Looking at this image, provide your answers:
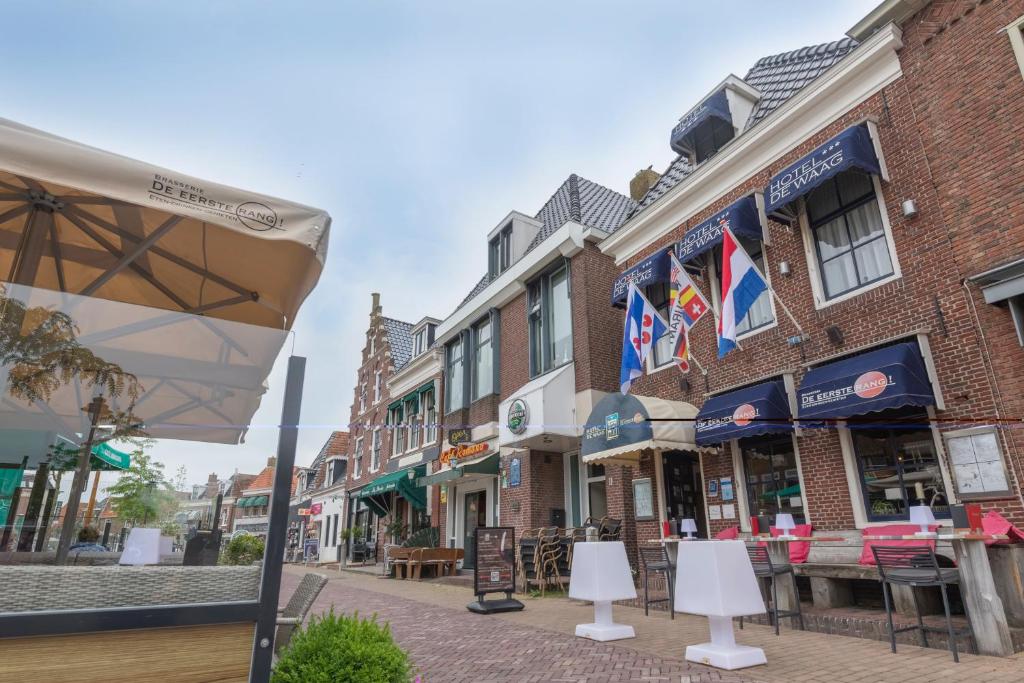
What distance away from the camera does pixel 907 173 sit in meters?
8.08

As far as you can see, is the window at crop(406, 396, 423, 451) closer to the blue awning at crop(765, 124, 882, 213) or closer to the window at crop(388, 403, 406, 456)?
the window at crop(388, 403, 406, 456)

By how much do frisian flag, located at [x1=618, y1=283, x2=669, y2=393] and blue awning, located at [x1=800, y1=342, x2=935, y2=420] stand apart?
9.51ft

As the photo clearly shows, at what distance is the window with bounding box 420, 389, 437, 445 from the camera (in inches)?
818

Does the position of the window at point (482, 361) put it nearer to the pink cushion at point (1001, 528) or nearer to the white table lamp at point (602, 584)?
the white table lamp at point (602, 584)

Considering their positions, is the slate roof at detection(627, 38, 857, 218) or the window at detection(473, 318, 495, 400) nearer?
the slate roof at detection(627, 38, 857, 218)

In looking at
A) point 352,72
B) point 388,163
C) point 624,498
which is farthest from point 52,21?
point 624,498

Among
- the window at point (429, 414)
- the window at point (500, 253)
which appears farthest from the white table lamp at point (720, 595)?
the window at point (429, 414)

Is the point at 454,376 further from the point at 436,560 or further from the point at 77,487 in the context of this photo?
the point at 77,487

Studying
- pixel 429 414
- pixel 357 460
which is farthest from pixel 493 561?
pixel 357 460

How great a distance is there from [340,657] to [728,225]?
8977mm

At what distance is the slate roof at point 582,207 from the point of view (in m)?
15.4

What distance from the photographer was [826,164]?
8344 millimetres

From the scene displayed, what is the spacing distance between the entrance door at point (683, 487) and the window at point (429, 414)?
35.5 feet

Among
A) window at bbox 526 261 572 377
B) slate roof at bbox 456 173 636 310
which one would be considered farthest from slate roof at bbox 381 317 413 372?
window at bbox 526 261 572 377
